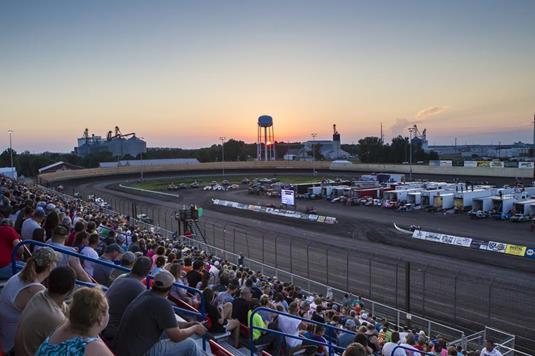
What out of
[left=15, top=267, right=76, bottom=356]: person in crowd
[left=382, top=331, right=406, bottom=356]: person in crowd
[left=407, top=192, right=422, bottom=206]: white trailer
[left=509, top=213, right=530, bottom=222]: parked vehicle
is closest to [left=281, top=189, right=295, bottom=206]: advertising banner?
[left=407, top=192, right=422, bottom=206]: white trailer

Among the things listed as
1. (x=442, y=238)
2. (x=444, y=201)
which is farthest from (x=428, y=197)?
(x=442, y=238)

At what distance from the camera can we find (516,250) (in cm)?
3123

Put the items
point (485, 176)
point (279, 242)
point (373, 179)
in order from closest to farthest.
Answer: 1. point (279, 242)
2. point (373, 179)
3. point (485, 176)

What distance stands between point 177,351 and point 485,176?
9253cm

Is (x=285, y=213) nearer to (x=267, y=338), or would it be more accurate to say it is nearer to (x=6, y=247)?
(x=267, y=338)

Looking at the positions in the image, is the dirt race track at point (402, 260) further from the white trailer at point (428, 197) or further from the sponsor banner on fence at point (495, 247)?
the white trailer at point (428, 197)

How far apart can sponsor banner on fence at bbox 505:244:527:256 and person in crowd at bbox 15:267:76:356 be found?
1300 inches

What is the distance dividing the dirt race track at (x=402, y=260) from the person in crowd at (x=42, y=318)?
59.1ft

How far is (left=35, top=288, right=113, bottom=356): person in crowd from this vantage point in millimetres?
3059

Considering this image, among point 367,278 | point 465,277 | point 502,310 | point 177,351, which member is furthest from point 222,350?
point 465,277

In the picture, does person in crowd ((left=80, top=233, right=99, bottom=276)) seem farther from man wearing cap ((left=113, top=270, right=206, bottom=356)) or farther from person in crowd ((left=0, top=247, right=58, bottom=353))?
man wearing cap ((left=113, top=270, right=206, bottom=356))

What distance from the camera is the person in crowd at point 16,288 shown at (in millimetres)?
4574

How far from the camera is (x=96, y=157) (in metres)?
148

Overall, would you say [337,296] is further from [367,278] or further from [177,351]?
[177,351]
